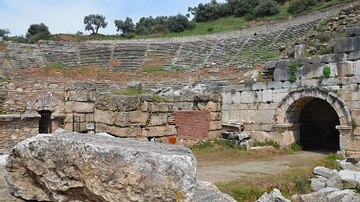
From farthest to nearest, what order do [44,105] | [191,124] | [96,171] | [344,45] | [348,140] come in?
[44,105], [191,124], [344,45], [348,140], [96,171]

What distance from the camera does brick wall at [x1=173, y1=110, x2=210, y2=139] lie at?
40.3 feet

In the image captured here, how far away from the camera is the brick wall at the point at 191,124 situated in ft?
40.3

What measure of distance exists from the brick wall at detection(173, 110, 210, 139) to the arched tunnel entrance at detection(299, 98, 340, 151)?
4.33 metres

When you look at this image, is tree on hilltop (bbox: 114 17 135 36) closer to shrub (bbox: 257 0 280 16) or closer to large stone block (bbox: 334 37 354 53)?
shrub (bbox: 257 0 280 16)

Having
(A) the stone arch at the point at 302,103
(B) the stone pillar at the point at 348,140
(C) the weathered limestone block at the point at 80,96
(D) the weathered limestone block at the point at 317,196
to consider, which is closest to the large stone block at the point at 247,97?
(A) the stone arch at the point at 302,103

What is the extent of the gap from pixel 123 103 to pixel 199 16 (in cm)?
5068

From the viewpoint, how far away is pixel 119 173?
3189mm

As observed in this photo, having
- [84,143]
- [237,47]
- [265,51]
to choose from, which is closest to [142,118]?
[84,143]

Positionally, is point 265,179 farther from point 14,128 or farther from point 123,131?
point 14,128

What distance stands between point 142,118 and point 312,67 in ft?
19.6

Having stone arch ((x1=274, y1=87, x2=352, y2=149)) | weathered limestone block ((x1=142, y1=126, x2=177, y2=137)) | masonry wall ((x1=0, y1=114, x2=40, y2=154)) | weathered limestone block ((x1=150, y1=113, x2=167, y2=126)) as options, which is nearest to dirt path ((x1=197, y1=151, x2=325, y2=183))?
stone arch ((x1=274, y1=87, x2=352, y2=149))

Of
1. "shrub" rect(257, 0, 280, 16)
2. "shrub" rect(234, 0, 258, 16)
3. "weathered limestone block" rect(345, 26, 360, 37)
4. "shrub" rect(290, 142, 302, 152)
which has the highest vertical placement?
"shrub" rect(234, 0, 258, 16)

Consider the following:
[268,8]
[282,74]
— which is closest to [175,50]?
[268,8]

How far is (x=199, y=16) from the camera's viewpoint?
2313 inches
